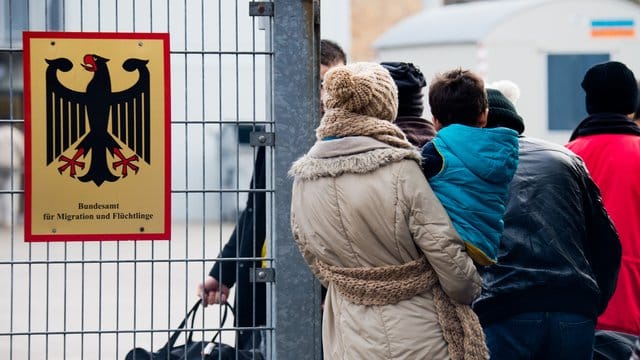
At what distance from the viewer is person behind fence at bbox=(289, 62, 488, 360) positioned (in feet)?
12.4

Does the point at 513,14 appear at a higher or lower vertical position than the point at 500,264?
higher

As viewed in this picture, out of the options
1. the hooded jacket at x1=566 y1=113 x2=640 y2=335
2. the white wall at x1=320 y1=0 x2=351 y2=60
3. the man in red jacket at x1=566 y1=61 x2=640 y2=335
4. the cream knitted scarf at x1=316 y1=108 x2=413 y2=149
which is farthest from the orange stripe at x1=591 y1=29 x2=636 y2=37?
the cream knitted scarf at x1=316 y1=108 x2=413 y2=149

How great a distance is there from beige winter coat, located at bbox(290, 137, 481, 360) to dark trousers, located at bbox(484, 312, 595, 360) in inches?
23.9

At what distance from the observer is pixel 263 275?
15.2 ft

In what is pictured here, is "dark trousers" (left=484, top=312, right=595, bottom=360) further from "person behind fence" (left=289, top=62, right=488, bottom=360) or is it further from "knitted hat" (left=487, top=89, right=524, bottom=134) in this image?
"knitted hat" (left=487, top=89, right=524, bottom=134)

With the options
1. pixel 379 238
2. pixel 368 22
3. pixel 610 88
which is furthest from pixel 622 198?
pixel 368 22

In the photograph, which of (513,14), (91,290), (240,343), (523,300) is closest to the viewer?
(523,300)

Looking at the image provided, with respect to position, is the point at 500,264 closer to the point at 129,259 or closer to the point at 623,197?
the point at 623,197

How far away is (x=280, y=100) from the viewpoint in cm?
462

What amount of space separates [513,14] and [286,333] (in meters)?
11.2

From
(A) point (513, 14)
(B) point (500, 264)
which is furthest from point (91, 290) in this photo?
(B) point (500, 264)

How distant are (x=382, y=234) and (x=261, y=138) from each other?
959 millimetres

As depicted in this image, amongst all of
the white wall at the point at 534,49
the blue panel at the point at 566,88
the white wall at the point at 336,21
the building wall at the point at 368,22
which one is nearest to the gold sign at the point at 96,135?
the white wall at the point at 534,49

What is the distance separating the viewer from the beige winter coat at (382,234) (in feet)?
12.4
